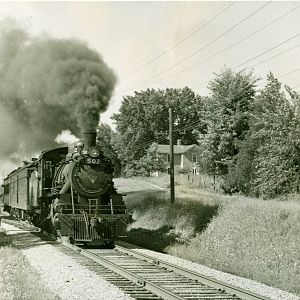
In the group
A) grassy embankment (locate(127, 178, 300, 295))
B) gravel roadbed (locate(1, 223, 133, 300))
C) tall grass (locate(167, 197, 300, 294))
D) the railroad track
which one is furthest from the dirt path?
the railroad track

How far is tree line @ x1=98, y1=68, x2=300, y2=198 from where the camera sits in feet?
97.2

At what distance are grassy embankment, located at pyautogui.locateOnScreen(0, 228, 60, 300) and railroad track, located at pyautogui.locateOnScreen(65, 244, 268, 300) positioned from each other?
1513mm

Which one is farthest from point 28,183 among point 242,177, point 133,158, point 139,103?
point 139,103

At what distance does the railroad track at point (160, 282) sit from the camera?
824 cm

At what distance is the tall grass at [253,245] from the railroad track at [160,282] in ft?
5.72

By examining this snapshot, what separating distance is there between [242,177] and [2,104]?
18.5m

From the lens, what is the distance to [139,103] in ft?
258

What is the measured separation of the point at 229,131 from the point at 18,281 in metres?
36.2

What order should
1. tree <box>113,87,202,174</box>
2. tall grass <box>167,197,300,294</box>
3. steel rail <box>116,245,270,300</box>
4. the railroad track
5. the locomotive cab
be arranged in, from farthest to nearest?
tree <box>113,87,202,174</box> < the locomotive cab < tall grass <box>167,197,300,294</box> < the railroad track < steel rail <box>116,245,270,300</box>

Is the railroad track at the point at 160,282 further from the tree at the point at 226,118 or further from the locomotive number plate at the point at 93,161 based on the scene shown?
the tree at the point at 226,118

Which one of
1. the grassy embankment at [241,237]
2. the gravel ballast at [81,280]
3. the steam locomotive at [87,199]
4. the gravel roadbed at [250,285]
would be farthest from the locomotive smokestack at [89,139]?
the gravel roadbed at [250,285]

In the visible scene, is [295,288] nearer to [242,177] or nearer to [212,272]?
[212,272]

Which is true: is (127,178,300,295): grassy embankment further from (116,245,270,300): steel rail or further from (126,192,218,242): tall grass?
(116,245,270,300): steel rail

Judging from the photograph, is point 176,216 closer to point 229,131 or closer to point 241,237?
point 241,237
